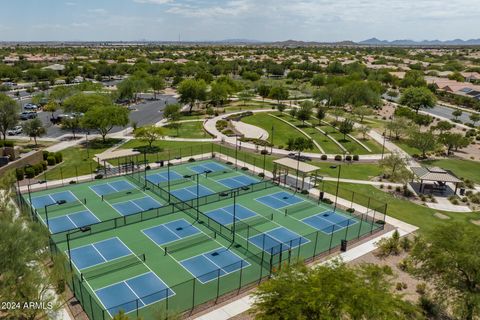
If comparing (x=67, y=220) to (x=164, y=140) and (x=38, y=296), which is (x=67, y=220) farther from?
(x=164, y=140)

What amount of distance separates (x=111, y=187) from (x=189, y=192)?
929 centimetres

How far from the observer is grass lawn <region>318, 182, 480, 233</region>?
117 feet

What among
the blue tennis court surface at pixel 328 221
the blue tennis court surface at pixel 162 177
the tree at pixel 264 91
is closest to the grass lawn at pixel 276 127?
the blue tennis court surface at pixel 162 177

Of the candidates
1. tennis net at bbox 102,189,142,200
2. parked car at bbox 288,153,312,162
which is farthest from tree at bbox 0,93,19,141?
parked car at bbox 288,153,312,162

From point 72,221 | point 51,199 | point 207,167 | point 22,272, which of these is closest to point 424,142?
point 207,167

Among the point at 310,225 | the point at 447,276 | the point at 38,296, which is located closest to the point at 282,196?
the point at 310,225

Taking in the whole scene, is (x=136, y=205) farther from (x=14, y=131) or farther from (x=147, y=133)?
(x=14, y=131)

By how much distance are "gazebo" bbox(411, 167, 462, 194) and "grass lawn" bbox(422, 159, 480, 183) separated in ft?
21.8

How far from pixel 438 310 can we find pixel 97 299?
21.6m

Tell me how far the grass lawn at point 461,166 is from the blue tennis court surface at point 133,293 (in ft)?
143

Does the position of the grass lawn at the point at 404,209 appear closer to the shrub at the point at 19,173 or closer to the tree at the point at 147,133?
the tree at the point at 147,133

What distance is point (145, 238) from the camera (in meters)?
31.0

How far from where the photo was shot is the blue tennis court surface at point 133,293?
73.4 ft

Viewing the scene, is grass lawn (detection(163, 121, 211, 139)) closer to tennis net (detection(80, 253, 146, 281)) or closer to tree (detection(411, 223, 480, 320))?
tennis net (detection(80, 253, 146, 281))
